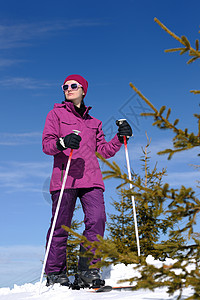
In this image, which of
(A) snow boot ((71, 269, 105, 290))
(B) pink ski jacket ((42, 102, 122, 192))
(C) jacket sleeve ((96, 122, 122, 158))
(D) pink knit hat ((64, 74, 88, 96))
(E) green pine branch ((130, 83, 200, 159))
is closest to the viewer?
(E) green pine branch ((130, 83, 200, 159))

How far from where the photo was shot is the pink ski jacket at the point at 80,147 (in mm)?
5602

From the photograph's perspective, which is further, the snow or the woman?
the woman

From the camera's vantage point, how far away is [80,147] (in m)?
5.77

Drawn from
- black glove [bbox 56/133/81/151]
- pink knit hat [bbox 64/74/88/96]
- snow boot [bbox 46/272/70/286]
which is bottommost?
snow boot [bbox 46/272/70/286]

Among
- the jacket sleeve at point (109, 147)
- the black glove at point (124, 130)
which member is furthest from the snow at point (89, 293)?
the black glove at point (124, 130)

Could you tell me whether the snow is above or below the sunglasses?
below

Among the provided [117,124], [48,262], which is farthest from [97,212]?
[117,124]

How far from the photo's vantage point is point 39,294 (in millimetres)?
5082

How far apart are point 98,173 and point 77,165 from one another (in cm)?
36

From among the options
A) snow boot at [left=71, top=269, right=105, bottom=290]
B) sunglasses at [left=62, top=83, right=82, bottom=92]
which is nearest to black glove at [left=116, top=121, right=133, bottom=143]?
sunglasses at [left=62, top=83, right=82, bottom=92]

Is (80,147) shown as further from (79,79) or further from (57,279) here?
(57,279)

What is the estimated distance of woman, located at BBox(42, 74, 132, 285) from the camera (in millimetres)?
5473

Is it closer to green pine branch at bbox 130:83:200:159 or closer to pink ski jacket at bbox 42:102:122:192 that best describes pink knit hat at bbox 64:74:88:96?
pink ski jacket at bbox 42:102:122:192

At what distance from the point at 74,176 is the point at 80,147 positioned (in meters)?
0.49
